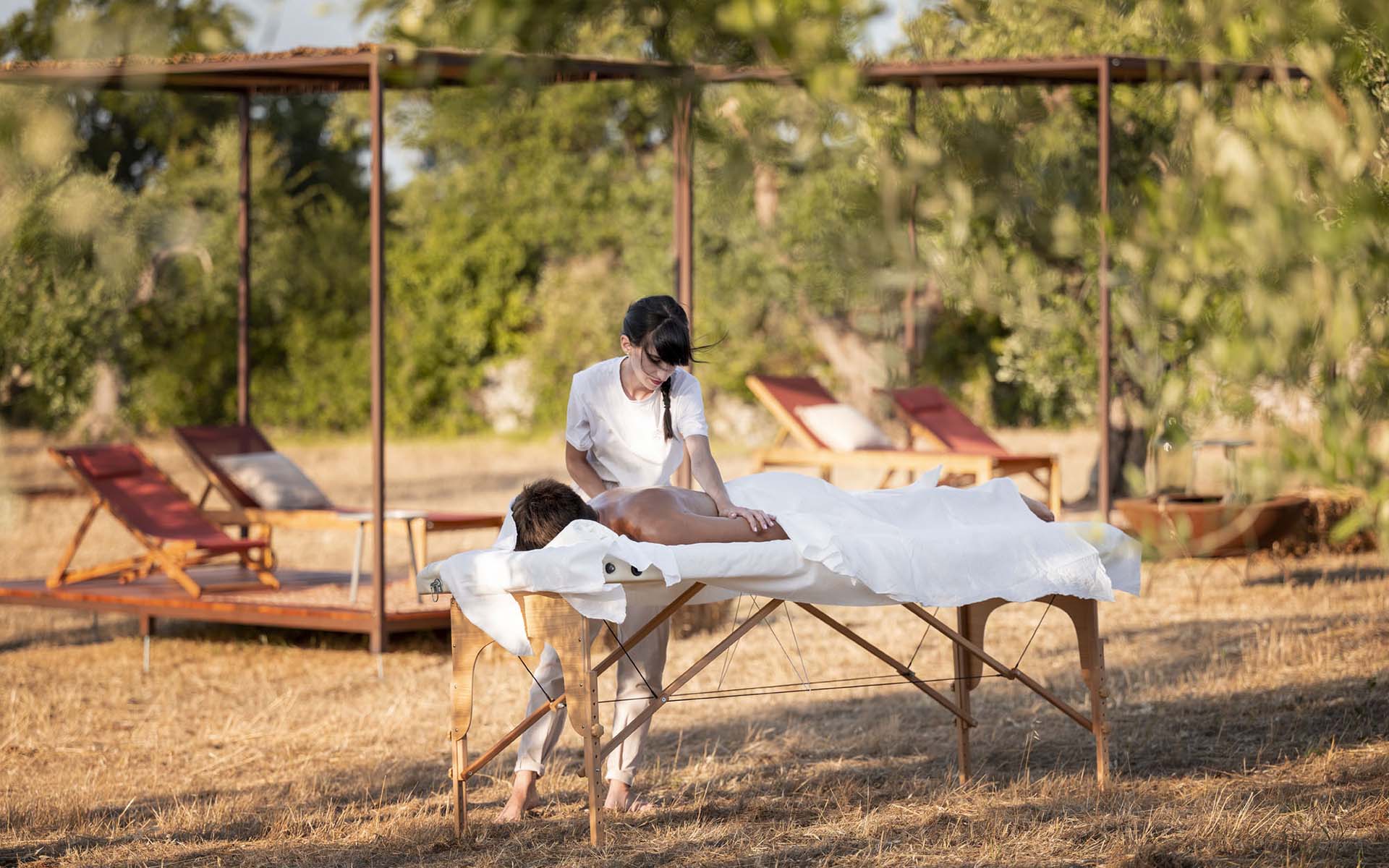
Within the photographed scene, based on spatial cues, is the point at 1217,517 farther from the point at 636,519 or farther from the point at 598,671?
the point at 598,671

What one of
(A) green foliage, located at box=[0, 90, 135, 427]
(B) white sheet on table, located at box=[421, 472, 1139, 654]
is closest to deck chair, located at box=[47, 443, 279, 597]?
(A) green foliage, located at box=[0, 90, 135, 427]

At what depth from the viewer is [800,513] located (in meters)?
3.48

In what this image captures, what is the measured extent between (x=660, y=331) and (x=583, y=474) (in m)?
0.49

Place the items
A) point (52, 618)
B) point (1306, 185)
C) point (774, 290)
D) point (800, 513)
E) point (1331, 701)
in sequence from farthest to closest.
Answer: point (774, 290) → point (52, 618) → point (1331, 701) → point (800, 513) → point (1306, 185)

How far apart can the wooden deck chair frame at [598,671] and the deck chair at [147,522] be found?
2499mm

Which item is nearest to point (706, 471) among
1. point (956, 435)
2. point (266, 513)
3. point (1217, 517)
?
point (266, 513)

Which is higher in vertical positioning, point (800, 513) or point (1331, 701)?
point (800, 513)

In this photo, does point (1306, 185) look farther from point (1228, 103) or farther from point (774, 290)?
point (774, 290)

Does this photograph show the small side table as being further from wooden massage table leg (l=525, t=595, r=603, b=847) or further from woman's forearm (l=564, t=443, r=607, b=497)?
wooden massage table leg (l=525, t=595, r=603, b=847)

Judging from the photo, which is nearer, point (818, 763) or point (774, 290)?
point (818, 763)

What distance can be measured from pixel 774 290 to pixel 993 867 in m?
13.0

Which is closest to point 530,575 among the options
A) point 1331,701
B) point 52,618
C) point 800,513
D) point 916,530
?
point 800,513

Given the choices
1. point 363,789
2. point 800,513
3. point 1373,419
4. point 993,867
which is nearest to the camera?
point 1373,419

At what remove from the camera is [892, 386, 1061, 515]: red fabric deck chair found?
826 centimetres
